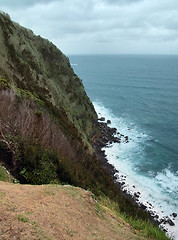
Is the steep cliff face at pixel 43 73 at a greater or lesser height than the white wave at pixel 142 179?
greater

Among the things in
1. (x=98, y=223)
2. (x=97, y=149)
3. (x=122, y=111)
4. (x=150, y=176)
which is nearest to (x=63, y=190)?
(x=98, y=223)

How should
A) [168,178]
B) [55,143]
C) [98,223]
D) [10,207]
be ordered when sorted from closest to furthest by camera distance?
[10,207] < [98,223] < [55,143] < [168,178]

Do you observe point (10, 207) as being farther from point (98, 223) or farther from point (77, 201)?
point (98, 223)

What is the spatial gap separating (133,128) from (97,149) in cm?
1766

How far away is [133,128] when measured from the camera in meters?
59.5

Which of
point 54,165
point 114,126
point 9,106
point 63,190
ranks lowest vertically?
point 114,126

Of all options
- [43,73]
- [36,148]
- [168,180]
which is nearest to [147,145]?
[168,180]

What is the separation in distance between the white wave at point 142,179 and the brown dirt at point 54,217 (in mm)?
20174

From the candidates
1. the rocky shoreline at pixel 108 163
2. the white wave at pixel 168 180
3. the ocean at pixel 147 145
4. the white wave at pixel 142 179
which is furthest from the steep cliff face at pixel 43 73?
the white wave at pixel 168 180

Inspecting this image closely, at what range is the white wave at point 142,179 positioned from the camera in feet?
103

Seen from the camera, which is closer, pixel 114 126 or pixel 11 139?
pixel 11 139

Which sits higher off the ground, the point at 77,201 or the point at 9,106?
the point at 9,106

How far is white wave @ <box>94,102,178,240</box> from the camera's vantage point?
31.3 metres

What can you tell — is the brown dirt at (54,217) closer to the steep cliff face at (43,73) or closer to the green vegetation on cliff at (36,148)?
the green vegetation on cliff at (36,148)
